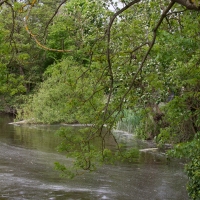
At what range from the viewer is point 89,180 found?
1388cm

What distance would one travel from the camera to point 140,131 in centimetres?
2145

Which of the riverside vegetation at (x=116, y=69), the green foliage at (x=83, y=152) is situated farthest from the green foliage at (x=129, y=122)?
the green foliage at (x=83, y=152)

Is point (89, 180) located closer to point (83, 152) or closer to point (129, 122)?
point (83, 152)

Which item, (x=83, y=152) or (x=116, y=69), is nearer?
(x=83, y=152)

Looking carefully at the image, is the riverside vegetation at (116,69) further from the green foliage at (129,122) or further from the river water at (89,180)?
the green foliage at (129,122)

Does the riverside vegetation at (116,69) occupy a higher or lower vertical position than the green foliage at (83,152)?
higher

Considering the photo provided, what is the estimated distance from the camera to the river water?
12.2 metres

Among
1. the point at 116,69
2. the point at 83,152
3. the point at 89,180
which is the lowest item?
the point at 89,180

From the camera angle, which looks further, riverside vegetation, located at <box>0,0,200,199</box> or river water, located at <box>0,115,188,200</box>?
river water, located at <box>0,115,188,200</box>

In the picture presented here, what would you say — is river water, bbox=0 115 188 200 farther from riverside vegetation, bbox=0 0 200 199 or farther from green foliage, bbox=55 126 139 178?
green foliage, bbox=55 126 139 178

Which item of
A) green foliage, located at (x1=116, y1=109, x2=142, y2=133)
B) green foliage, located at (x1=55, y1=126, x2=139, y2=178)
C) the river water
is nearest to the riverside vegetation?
green foliage, located at (x1=55, y1=126, x2=139, y2=178)

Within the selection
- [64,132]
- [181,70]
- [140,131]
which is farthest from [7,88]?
[140,131]

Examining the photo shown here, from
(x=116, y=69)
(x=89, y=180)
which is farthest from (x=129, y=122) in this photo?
(x=116, y=69)

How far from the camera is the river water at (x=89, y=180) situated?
12195 millimetres
